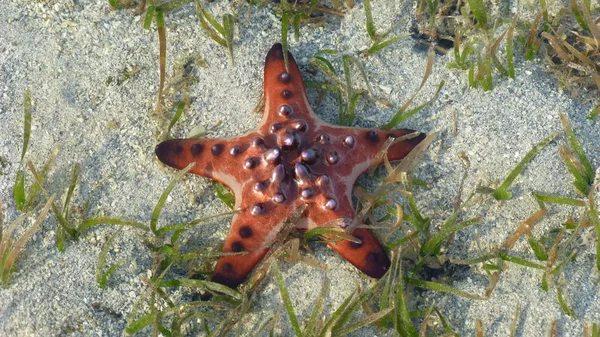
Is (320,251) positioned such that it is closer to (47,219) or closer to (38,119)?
(47,219)

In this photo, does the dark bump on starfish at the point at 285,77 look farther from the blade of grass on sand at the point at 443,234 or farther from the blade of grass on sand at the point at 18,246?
the blade of grass on sand at the point at 18,246

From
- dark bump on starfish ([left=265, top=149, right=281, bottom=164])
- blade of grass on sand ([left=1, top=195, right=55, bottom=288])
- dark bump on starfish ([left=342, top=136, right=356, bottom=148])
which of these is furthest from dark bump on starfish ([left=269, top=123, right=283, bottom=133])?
blade of grass on sand ([left=1, top=195, right=55, bottom=288])

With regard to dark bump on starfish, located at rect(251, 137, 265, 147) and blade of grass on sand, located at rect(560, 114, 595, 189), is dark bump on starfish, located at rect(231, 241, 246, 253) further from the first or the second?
blade of grass on sand, located at rect(560, 114, 595, 189)

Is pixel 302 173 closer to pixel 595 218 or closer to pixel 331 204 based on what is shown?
pixel 331 204

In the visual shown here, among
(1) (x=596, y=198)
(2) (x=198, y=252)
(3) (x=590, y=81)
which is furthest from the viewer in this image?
(3) (x=590, y=81)

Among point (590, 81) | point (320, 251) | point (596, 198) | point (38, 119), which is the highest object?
point (590, 81)

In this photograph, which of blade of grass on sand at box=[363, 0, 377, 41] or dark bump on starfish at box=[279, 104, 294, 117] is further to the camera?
blade of grass on sand at box=[363, 0, 377, 41]

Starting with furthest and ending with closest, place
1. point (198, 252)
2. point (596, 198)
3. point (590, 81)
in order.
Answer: point (590, 81) < point (596, 198) < point (198, 252)

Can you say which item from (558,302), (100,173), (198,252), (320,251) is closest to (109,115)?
(100,173)
